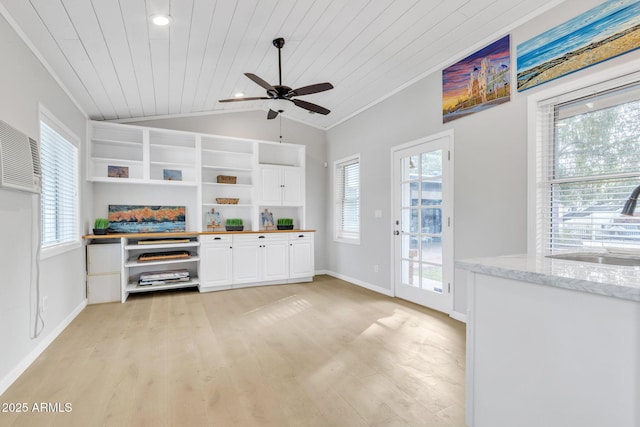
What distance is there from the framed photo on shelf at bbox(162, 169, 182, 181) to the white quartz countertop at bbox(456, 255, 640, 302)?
4707 mm

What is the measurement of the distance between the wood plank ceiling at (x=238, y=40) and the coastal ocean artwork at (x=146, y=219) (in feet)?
4.75

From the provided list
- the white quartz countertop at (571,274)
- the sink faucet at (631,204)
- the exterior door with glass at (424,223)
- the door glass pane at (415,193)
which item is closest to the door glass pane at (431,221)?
the exterior door with glass at (424,223)

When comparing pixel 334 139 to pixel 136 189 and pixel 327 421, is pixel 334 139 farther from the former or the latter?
pixel 327 421

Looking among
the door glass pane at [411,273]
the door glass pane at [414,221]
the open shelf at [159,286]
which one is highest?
the door glass pane at [414,221]

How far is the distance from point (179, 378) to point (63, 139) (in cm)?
287

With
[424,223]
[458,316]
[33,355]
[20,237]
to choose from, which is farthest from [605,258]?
[33,355]

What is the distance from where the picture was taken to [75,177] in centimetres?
389

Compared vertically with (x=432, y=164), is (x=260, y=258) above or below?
below

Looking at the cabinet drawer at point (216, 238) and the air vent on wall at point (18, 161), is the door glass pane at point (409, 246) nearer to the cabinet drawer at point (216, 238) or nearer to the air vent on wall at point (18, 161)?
the cabinet drawer at point (216, 238)

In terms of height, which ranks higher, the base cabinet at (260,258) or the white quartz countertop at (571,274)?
the white quartz countertop at (571,274)

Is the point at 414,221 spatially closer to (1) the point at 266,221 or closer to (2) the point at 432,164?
(2) the point at 432,164

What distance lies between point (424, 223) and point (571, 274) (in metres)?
2.93

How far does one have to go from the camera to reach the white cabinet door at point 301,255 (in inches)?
213

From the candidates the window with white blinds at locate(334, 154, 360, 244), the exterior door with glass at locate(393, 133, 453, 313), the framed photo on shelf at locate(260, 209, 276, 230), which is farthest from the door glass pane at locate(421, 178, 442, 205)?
the framed photo on shelf at locate(260, 209, 276, 230)
